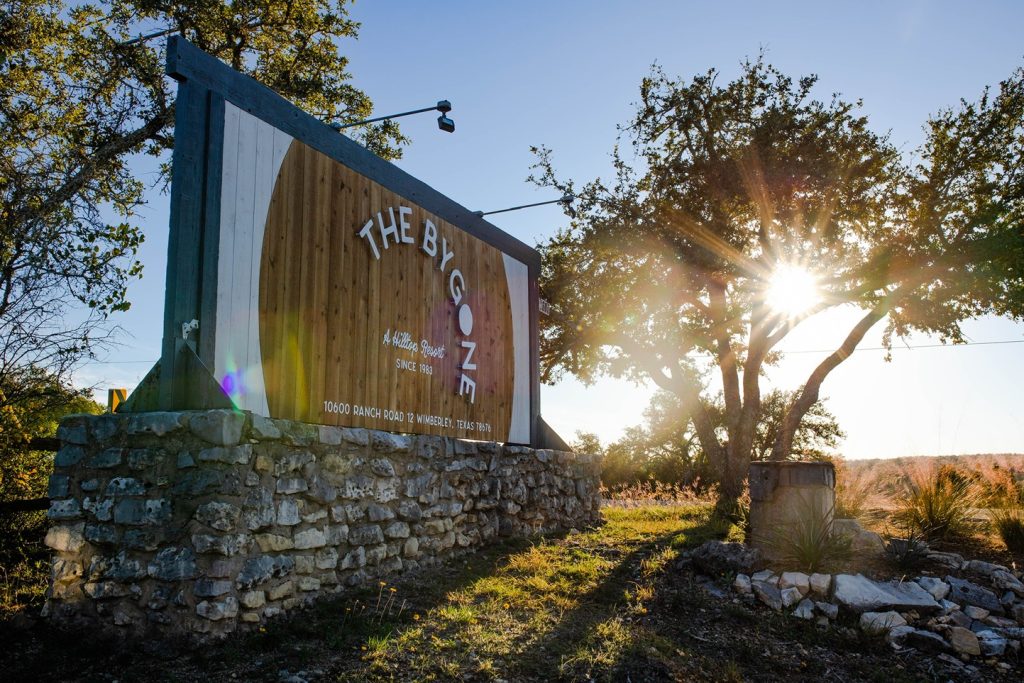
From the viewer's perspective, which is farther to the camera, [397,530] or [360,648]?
[397,530]

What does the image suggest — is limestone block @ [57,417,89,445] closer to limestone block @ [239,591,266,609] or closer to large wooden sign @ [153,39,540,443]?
large wooden sign @ [153,39,540,443]

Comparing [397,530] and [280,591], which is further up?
[397,530]

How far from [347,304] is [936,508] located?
277 inches

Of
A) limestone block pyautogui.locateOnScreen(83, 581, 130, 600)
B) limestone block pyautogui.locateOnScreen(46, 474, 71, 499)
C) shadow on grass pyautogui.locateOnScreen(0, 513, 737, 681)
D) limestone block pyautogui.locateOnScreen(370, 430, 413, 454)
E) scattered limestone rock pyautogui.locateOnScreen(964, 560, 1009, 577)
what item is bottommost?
shadow on grass pyautogui.locateOnScreen(0, 513, 737, 681)

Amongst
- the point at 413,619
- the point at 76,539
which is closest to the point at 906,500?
the point at 413,619

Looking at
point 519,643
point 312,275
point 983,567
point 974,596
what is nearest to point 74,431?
point 312,275

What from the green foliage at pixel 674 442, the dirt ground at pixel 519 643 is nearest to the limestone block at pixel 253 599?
the dirt ground at pixel 519 643

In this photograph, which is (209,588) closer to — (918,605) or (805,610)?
(805,610)

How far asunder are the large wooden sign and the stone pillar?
130 inches

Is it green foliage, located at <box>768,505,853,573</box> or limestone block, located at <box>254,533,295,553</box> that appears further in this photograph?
green foliage, located at <box>768,505,853,573</box>

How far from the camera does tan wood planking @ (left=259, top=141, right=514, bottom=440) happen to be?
20.0 ft

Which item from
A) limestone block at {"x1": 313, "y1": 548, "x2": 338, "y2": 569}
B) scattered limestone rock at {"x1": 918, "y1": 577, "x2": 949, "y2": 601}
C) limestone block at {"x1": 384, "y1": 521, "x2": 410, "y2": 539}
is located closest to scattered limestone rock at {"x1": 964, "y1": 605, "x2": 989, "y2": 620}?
scattered limestone rock at {"x1": 918, "y1": 577, "x2": 949, "y2": 601}

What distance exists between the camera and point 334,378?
6543 millimetres

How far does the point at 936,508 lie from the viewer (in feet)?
28.3
